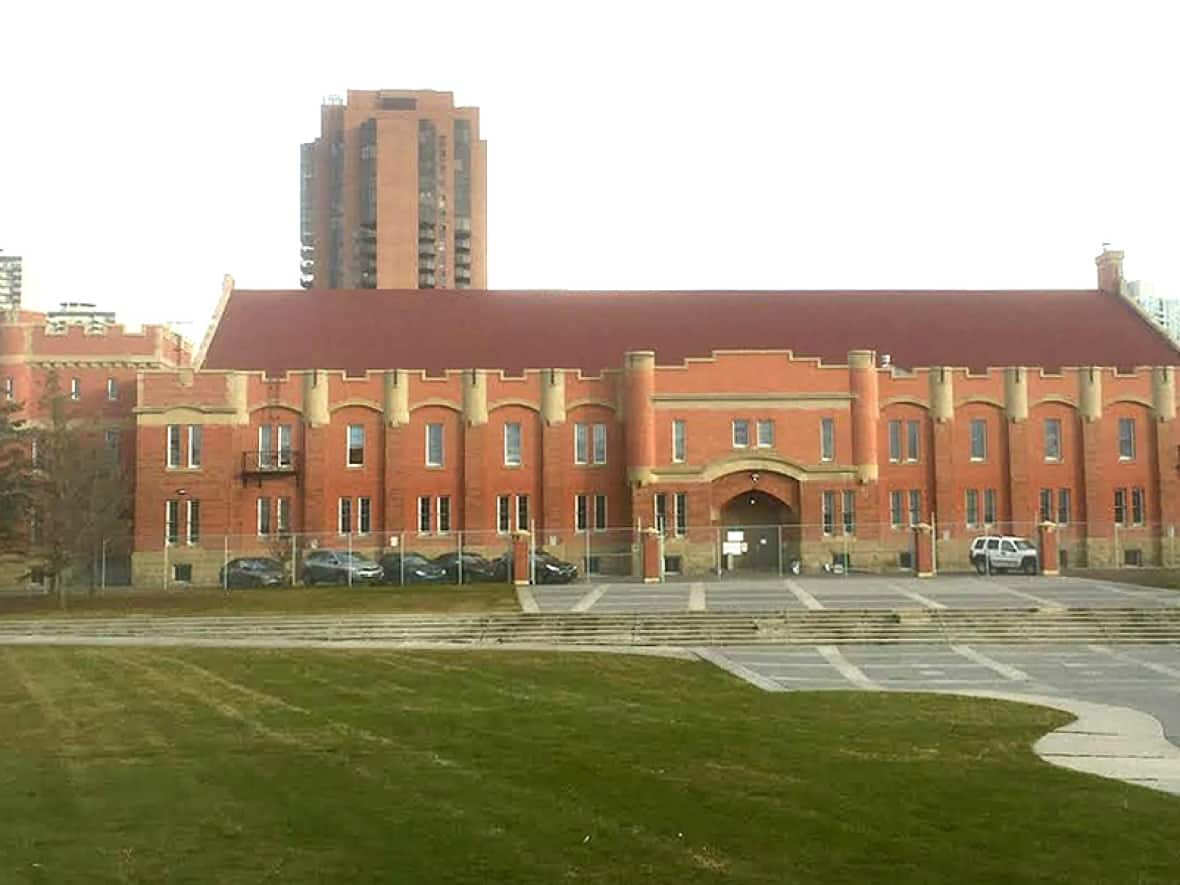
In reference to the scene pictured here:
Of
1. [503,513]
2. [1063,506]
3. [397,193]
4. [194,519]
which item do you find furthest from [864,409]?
[397,193]

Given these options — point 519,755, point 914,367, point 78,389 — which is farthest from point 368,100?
point 519,755

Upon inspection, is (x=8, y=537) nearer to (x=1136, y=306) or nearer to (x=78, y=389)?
(x=78, y=389)

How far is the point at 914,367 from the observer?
2461 inches

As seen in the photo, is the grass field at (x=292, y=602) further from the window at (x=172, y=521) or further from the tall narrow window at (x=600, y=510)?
the tall narrow window at (x=600, y=510)

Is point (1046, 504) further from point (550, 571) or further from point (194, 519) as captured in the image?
point (194, 519)

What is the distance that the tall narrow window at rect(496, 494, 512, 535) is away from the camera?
59.6 meters

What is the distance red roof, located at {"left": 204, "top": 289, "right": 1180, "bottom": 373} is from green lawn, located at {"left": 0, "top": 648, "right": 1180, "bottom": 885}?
42756 millimetres

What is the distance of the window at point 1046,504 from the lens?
60.6 meters

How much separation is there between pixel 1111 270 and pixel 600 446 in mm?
30235

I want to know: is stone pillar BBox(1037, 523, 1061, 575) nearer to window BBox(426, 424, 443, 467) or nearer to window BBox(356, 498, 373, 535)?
window BBox(426, 424, 443, 467)

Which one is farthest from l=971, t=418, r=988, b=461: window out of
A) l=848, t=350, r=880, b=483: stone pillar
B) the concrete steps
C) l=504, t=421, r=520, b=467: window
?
the concrete steps

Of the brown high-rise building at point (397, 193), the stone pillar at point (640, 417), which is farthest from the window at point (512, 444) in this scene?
the brown high-rise building at point (397, 193)

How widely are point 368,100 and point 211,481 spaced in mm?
62267

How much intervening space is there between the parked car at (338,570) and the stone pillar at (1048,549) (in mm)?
25236
